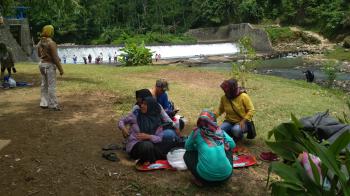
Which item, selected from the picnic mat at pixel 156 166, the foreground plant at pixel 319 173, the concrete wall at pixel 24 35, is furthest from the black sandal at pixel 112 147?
the concrete wall at pixel 24 35

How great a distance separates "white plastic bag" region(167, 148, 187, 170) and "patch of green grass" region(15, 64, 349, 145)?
1.86m

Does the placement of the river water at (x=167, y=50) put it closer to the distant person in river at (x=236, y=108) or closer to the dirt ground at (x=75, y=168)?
the dirt ground at (x=75, y=168)

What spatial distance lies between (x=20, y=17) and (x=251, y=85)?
15195 mm

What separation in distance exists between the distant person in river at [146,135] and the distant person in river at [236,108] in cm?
119

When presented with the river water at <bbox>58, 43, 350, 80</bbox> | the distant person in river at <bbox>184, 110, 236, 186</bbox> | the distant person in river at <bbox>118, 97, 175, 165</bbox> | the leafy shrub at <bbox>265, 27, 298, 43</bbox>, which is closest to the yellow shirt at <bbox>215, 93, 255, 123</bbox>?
the distant person in river at <bbox>118, 97, 175, 165</bbox>

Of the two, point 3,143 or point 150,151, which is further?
point 3,143

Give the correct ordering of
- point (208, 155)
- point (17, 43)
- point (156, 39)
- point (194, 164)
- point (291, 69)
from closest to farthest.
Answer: point (208, 155) < point (194, 164) < point (17, 43) < point (291, 69) < point (156, 39)

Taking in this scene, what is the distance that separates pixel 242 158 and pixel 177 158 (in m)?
0.93

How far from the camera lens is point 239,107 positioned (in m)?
5.86

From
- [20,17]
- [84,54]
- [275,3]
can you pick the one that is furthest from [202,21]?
[20,17]

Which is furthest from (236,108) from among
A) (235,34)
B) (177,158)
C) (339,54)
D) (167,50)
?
(235,34)

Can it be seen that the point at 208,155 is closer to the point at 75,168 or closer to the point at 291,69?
the point at 75,168

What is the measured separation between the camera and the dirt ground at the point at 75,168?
424 centimetres

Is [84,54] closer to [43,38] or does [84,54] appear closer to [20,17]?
[20,17]
